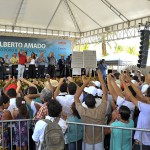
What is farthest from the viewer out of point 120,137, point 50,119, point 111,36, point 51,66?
point 111,36

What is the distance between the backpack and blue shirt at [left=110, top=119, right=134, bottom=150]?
772 millimetres

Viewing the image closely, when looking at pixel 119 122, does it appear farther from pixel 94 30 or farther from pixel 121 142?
pixel 94 30

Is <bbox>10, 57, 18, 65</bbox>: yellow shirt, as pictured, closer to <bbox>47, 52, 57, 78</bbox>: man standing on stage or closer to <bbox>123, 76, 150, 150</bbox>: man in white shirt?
<bbox>47, 52, 57, 78</bbox>: man standing on stage

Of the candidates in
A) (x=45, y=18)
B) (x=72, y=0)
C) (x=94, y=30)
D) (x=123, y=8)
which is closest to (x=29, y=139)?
(x=123, y=8)

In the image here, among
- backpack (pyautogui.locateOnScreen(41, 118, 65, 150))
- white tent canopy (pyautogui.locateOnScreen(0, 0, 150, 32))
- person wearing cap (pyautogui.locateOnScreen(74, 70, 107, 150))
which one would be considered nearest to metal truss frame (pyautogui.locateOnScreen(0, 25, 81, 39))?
white tent canopy (pyautogui.locateOnScreen(0, 0, 150, 32))

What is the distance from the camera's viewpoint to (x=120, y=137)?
135 inches

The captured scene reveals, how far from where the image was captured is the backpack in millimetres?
2980

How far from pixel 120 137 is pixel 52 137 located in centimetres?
95

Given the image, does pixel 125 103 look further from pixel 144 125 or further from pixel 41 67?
pixel 41 67

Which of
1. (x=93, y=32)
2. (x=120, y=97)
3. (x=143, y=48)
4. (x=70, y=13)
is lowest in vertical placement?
(x=120, y=97)

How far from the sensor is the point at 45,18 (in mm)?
20625

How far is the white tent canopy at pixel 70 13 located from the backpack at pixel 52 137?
14.2 m

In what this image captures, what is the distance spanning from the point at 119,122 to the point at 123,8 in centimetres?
1482

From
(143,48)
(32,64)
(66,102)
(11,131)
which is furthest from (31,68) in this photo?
(11,131)
